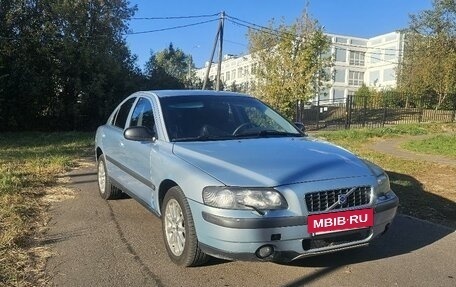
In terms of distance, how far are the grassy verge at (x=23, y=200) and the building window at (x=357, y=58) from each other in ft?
237

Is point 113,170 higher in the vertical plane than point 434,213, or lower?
higher

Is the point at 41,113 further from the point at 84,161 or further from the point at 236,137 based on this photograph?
the point at 236,137

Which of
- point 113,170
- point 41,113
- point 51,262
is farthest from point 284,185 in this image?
point 41,113

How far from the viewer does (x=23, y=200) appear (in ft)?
22.0

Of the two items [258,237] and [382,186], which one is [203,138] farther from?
[382,186]

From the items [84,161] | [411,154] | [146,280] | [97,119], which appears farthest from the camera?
[97,119]

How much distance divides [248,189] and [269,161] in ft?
1.40

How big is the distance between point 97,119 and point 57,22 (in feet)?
17.5

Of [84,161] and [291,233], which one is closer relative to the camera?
[291,233]

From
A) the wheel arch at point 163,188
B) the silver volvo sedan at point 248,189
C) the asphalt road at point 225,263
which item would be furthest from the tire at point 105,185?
the wheel arch at point 163,188

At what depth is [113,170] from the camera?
6.43 meters

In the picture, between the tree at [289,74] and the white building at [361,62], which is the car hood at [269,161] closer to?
the tree at [289,74]

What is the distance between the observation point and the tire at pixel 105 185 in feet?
22.4

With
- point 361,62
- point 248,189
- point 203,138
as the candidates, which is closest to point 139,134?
point 203,138
